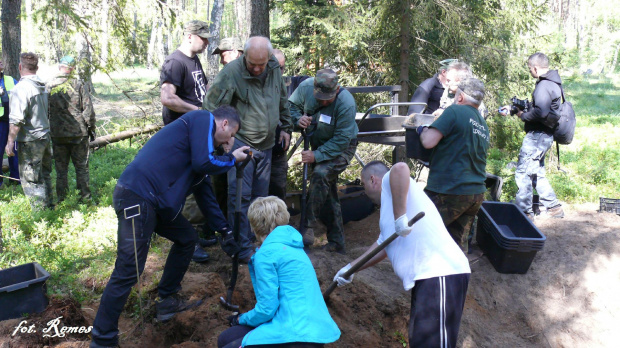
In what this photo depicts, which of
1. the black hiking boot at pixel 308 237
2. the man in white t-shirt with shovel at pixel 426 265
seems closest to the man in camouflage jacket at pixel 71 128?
the black hiking boot at pixel 308 237

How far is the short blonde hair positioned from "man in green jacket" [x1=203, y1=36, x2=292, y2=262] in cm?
172

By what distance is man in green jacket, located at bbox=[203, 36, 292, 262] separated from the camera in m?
4.95

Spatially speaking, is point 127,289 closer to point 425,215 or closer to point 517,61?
point 425,215

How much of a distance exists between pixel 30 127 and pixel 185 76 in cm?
279

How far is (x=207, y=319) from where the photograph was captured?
4.37 m

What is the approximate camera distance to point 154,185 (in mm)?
3811

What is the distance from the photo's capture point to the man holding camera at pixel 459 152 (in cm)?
434

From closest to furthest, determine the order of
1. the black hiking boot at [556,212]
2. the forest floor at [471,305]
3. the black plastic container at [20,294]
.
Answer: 1. the black plastic container at [20,294]
2. the forest floor at [471,305]
3. the black hiking boot at [556,212]

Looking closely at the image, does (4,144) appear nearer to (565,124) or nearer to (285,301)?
(285,301)

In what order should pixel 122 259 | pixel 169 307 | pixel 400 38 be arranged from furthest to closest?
pixel 400 38
pixel 169 307
pixel 122 259

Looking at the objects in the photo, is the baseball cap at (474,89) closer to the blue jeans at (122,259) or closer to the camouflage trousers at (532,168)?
the camouflage trousers at (532,168)

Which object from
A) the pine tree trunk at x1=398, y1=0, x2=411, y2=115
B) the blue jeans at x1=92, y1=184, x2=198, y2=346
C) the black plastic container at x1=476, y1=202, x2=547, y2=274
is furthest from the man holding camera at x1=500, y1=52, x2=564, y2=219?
the blue jeans at x1=92, y1=184, x2=198, y2=346

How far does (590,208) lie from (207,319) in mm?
6297

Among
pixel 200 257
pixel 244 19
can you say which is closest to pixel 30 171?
pixel 200 257
